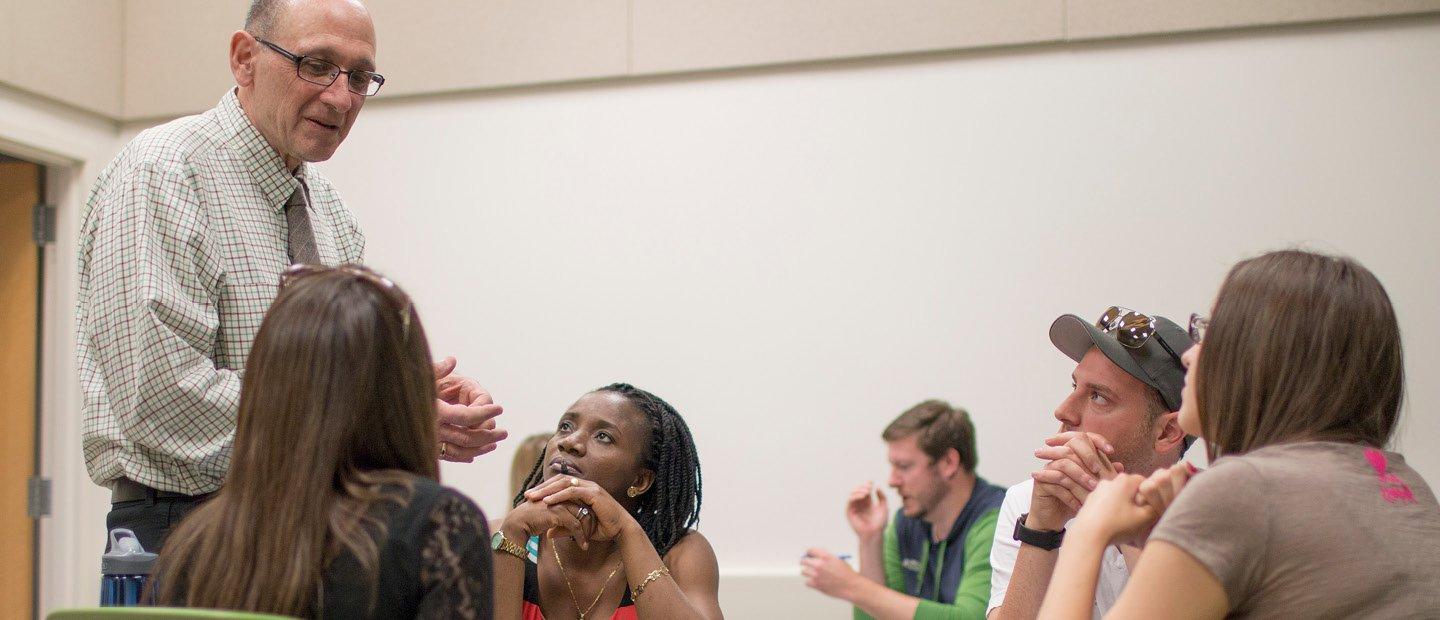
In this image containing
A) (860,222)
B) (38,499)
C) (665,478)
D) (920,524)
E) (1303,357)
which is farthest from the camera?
(38,499)

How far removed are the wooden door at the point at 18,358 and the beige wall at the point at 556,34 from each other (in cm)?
43

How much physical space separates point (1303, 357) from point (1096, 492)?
298 millimetres

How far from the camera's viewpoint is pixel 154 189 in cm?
204

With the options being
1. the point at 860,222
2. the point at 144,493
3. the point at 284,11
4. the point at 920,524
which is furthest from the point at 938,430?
the point at 144,493

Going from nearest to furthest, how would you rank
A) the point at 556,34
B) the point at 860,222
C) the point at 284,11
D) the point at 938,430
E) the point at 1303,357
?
the point at 1303,357 → the point at 284,11 → the point at 938,430 → the point at 860,222 → the point at 556,34

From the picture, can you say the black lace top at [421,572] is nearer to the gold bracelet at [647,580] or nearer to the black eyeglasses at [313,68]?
the gold bracelet at [647,580]

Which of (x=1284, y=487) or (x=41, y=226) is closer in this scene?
(x=1284, y=487)

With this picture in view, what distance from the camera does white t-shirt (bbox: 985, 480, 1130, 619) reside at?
Result: 7.29ft

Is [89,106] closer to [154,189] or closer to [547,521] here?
[154,189]

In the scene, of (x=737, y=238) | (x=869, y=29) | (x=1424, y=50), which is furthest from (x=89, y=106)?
(x=1424, y=50)

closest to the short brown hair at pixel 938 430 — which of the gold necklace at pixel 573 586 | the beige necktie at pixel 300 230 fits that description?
the gold necklace at pixel 573 586

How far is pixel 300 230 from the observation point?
2271 mm

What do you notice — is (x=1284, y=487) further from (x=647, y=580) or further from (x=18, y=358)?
(x=18, y=358)

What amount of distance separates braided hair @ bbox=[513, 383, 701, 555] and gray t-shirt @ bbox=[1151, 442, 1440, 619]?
131 cm
